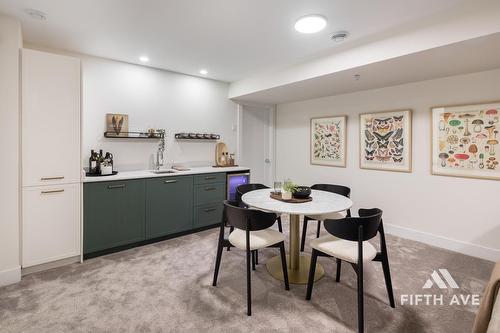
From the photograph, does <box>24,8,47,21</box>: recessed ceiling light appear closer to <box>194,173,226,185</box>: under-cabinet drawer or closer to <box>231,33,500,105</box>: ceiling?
<box>194,173,226,185</box>: under-cabinet drawer

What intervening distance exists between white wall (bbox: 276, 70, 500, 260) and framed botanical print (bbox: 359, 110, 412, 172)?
9 centimetres

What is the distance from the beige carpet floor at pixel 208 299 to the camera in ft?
6.22

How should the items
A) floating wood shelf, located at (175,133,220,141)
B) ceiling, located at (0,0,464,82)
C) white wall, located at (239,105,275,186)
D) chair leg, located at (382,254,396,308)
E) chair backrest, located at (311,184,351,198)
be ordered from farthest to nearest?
white wall, located at (239,105,275,186) → floating wood shelf, located at (175,133,220,141) → chair backrest, located at (311,184,351,198) → ceiling, located at (0,0,464,82) → chair leg, located at (382,254,396,308)

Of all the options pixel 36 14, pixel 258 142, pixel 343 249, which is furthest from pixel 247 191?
pixel 36 14

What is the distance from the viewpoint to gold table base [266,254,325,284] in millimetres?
2521

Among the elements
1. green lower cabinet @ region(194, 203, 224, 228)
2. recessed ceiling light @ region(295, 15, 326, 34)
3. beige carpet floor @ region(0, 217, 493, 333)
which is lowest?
beige carpet floor @ region(0, 217, 493, 333)

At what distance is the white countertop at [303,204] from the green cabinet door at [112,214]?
150 centimetres

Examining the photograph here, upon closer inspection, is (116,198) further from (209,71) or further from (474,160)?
(474,160)

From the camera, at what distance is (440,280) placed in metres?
2.52

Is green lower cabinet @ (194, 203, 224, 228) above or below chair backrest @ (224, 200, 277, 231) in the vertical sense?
below

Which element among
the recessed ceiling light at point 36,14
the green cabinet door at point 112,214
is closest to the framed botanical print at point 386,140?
the green cabinet door at point 112,214

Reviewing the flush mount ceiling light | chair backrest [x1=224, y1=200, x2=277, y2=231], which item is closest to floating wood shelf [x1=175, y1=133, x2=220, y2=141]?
chair backrest [x1=224, y1=200, x2=277, y2=231]

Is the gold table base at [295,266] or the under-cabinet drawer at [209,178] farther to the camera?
the under-cabinet drawer at [209,178]

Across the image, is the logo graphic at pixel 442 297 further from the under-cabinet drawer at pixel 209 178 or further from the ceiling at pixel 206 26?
the under-cabinet drawer at pixel 209 178
